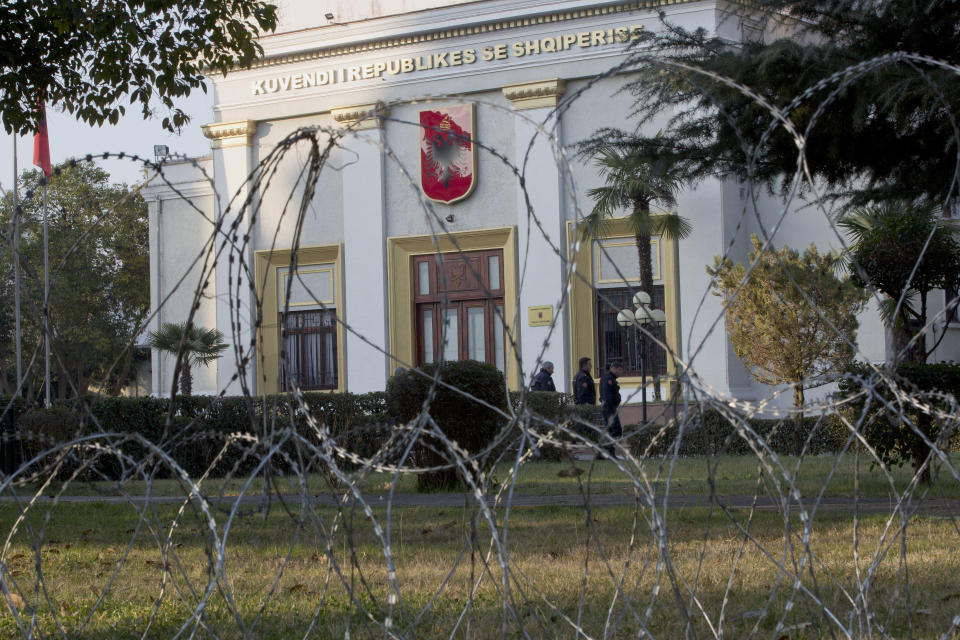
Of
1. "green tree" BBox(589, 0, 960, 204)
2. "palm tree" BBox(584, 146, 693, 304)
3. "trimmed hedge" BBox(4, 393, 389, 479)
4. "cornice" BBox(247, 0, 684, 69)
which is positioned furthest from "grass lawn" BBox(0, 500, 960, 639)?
"cornice" BBox(247, 0, 684, 69)

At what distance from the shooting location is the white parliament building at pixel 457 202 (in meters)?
27.9

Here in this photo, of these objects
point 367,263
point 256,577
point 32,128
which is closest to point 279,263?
point 367,263

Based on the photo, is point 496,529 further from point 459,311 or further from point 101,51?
point 459,311

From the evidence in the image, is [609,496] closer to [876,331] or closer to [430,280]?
[876,331]

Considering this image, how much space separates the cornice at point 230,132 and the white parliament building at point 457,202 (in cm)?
5

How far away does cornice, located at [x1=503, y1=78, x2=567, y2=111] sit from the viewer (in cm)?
2923

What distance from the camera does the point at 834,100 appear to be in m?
8.80

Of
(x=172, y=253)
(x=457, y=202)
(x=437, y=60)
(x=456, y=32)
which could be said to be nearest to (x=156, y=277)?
(x=172, y=253)

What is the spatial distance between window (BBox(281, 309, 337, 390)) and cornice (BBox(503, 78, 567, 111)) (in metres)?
7.83

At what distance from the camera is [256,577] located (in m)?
6.65

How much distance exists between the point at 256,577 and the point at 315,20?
28.2 m

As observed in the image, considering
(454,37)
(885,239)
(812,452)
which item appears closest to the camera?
(885,239)

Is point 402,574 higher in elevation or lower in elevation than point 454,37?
lower

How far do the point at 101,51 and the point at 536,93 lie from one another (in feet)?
62.7
